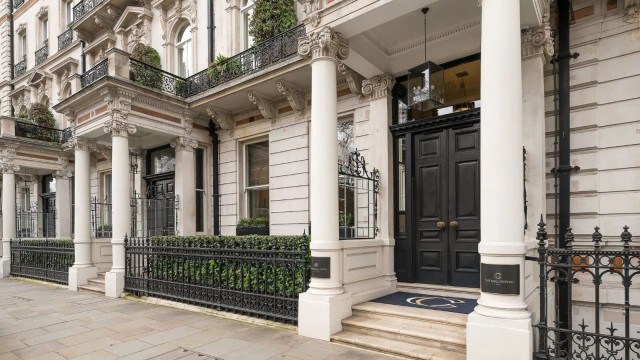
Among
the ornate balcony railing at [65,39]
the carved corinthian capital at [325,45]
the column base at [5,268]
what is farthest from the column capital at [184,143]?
the ornate balcony railing at [65,39]

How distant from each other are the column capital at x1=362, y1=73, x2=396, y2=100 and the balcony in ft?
44.1

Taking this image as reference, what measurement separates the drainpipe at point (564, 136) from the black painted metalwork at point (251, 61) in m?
4.76

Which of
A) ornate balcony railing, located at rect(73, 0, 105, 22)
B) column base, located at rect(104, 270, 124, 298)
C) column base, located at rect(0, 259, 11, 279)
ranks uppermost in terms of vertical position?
ornate balcony railing, located at rect(73, 0, 105, 22)

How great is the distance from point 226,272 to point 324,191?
9.20 feet

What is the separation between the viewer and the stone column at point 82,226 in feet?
34.9

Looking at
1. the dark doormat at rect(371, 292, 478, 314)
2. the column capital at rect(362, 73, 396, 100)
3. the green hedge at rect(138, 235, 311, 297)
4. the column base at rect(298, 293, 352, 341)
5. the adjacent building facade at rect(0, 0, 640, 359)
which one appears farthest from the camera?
the column capital at rect(362, 73, 396, 100)

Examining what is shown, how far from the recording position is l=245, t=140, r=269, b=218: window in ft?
33.0

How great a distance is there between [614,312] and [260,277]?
17.9ft

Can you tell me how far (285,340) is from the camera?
213 inches

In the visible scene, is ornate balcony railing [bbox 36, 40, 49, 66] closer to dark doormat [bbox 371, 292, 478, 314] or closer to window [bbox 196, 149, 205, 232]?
window [bbox 196, 149, 205, 232]

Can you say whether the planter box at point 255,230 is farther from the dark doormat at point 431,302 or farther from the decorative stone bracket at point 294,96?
the dark doormat at point 431,302

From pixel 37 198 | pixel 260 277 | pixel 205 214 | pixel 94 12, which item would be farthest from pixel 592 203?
pixel 37 198

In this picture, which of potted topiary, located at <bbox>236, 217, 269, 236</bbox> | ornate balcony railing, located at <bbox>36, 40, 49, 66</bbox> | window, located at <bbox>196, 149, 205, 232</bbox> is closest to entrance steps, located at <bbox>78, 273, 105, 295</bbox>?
window, located at <bbox>196, 149, 205, 232</bbox>

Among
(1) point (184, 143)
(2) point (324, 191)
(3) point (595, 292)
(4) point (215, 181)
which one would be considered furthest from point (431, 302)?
(1) point (184, 143)
